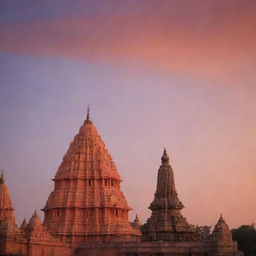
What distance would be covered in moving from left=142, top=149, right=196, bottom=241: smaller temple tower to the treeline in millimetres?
17856

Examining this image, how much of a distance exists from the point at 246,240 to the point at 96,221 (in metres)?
25.6

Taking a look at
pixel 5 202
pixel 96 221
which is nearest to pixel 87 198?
pixel 96 221

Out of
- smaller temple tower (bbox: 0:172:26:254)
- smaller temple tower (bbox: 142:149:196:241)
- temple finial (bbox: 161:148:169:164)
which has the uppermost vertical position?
temple finial (bbox: 161:148:169:164)

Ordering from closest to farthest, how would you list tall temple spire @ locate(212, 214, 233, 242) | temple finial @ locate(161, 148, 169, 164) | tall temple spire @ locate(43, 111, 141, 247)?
1. tall temple spire @ locate(212, 214, 233, 242)
2. tall temple spire @ locate(43, 111, 141, 247)
3. temple finial @ locate(161, 148, 169, 164)

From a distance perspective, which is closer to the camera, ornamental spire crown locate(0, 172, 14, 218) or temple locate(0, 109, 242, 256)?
temple locate(0, 109, 242, 256)

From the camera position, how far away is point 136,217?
8938 centimetres

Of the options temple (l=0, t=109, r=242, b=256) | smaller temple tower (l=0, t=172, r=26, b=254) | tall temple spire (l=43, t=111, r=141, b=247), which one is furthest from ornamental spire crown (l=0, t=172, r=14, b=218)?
smaller temple tower (l=0, t=172, r=26, b=254)

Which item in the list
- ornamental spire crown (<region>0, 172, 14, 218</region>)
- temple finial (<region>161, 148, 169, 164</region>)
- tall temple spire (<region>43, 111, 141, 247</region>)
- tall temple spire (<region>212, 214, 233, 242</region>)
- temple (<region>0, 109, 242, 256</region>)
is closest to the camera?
tall temple spire (<region>212, 214, 233, 242</region>)

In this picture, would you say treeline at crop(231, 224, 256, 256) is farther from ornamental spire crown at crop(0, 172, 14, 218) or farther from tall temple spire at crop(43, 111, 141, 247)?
ornamental spire crown at crop(0, 172, 14, 218)

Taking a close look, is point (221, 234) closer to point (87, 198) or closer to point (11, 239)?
point (87, 198)

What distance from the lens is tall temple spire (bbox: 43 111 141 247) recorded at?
63250 millimetres

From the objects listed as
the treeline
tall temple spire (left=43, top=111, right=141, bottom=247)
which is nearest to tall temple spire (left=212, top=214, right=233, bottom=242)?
tall temple spire (left=43, top=111, right=141, bottom=247)

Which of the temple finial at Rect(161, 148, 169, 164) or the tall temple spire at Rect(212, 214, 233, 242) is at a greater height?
the temple finial at Rect(161, 148, 169, 164)

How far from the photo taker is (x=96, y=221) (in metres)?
64.1
